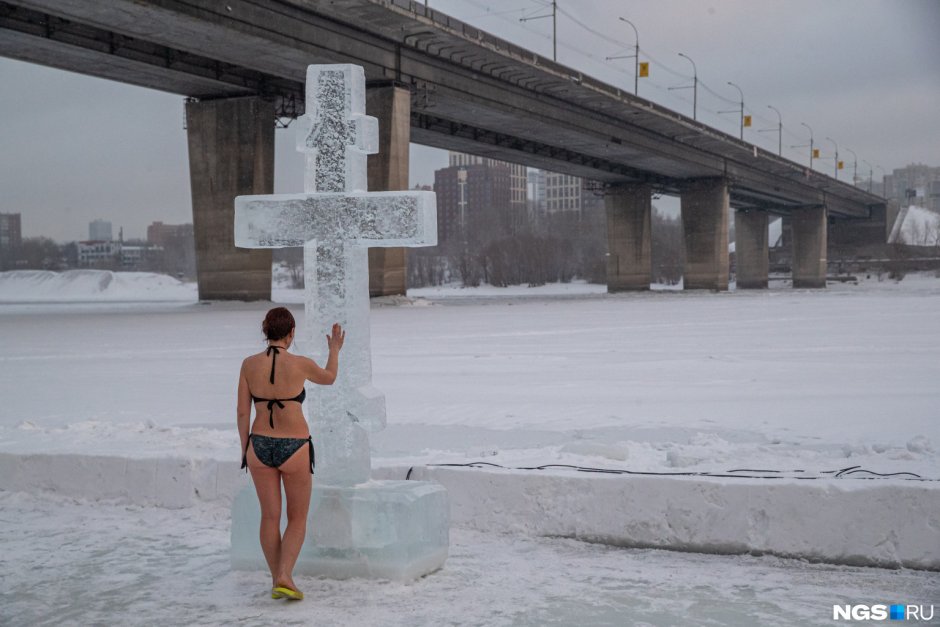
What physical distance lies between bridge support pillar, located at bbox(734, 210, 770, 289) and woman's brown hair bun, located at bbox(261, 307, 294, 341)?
96433 millimetres

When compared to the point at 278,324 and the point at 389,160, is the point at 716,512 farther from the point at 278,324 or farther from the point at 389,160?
the point at 389,160

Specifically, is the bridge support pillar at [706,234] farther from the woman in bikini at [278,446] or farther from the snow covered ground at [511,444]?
the woman in bikini at [278,446]

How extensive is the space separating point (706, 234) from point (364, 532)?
7258 cm

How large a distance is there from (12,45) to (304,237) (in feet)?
105

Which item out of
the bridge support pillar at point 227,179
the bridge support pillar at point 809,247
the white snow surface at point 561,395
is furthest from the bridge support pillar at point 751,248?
the white snow surface at point 561,395

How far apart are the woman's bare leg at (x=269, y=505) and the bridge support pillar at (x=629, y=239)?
232 feet

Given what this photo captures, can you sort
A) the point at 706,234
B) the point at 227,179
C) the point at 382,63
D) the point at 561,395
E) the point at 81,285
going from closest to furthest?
the point at 561,395 → the point at 382,63 → the point at 227,179 → the point at 706,234 → the point at 81,285

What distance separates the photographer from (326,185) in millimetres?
6230

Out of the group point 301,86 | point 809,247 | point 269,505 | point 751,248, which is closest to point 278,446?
point 269,505

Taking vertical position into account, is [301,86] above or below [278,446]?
above

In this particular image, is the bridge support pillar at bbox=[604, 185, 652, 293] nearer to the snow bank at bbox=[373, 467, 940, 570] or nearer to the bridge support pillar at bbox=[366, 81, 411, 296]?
the bridge support pillar at bbox=[366, 81, 411, 296]

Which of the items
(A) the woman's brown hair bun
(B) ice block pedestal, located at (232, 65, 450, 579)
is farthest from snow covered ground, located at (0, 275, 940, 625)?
(A) the woman's brown hair bun

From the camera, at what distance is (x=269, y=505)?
539cm

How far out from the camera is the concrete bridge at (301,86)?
1264 inches
